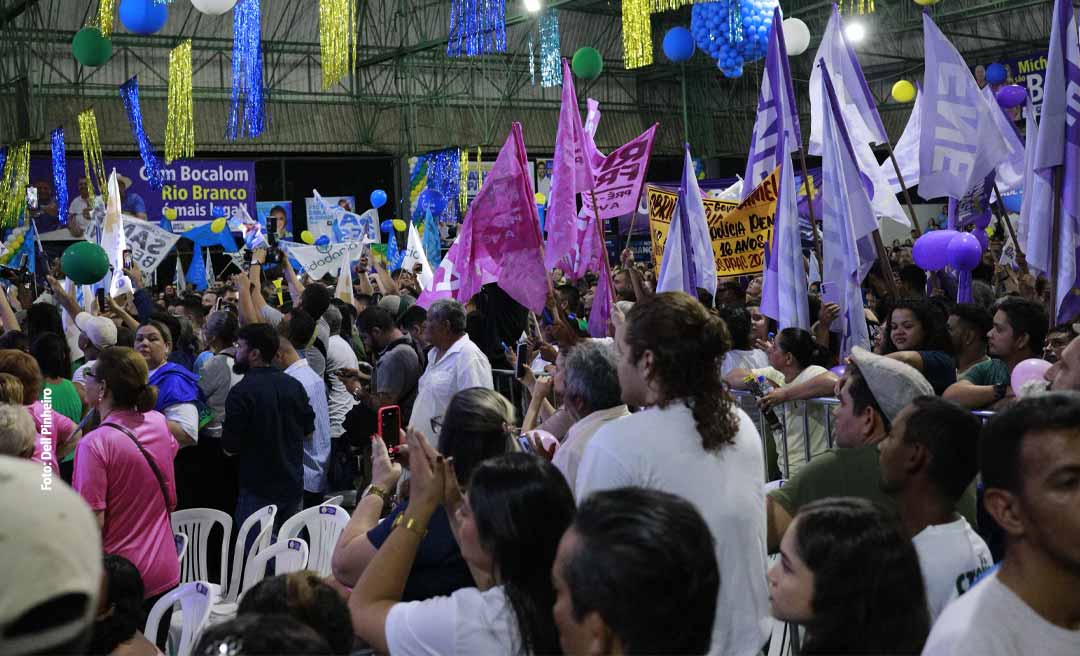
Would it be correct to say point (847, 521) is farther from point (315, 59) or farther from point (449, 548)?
point (315, 59)

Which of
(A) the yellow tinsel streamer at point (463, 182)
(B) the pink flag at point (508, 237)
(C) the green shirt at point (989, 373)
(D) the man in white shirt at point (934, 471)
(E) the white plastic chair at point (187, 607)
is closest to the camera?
(D) the man in white shirt at point (934, 471)

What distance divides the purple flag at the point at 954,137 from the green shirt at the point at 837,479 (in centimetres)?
495

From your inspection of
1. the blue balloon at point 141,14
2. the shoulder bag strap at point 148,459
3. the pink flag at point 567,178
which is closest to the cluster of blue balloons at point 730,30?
the pink flag at point 567,178

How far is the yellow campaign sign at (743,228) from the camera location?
752 cm

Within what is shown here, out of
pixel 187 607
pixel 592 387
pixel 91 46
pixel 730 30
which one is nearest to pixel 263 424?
pixel 187 607

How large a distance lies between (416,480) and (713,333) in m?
0.80

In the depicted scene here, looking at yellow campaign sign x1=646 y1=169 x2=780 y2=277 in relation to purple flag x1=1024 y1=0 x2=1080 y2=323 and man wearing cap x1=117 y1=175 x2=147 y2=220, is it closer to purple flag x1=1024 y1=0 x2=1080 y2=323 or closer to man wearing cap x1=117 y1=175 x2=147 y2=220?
purple flag x1=1024 y1=0 x2=1080 y2=323

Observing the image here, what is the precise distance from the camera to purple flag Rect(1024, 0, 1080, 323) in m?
5.76

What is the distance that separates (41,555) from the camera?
99 cm

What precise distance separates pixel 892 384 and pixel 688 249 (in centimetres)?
515

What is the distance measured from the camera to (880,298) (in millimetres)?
9266

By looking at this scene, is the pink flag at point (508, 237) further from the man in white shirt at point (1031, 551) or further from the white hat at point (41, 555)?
the white hat at point (41, 555)

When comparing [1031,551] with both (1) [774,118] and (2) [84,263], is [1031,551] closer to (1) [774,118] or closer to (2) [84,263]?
(1) [774,118]

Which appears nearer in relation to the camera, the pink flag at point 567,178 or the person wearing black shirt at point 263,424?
the person wearing black shirt at point 263,424
